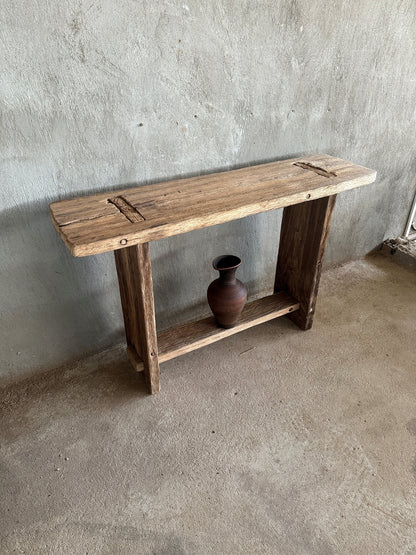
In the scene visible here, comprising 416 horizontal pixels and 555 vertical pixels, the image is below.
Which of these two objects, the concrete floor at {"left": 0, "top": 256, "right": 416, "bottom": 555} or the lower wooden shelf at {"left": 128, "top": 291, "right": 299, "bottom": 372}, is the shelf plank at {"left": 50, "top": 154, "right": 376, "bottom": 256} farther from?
the concrete floor at {"left": 0, "top": 256, "right": 416, "bottom": 555}

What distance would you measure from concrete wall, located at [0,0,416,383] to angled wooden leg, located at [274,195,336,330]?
0.63ft

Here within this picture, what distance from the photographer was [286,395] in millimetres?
1982

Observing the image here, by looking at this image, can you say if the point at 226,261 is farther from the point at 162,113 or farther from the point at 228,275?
the point at 162,113

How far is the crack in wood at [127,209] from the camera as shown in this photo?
1.51m

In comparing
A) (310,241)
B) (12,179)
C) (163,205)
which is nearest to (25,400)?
(12,179)

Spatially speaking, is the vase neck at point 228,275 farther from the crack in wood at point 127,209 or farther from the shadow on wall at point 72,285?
the crack in wood at point 127,209

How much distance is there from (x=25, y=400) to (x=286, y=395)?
4.21 ft

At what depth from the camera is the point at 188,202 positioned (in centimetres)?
164

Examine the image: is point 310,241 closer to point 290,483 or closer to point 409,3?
point 290,483

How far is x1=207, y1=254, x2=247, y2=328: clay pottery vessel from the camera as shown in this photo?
2023mm

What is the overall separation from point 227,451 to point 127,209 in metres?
1.11

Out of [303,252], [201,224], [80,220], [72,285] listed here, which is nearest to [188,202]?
[201,224]

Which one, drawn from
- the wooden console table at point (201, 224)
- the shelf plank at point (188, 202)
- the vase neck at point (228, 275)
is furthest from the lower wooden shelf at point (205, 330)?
the shelf plank at point (188, 202)

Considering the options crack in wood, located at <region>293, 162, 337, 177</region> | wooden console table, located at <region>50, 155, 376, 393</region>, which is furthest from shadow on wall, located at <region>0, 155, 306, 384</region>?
crack in wood, located at <region>293, 162, 337, 177</region>
